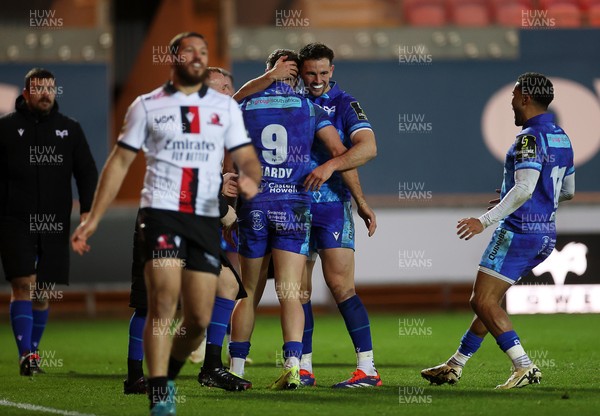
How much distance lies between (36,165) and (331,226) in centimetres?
292

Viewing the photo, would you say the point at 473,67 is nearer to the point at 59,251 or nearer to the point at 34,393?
the point at 59,251

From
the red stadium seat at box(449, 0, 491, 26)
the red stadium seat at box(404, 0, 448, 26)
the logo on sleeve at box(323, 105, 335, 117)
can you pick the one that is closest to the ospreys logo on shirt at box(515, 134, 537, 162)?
the logo on sleeve at box(323, 105, 335, 117)

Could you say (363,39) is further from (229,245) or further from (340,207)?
(340,207)

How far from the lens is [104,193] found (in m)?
6.24

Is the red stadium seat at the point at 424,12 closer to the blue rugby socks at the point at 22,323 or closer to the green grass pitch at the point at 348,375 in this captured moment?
the green grass pitch at the point at 348,375

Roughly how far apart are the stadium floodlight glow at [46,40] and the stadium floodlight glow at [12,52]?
37 cm

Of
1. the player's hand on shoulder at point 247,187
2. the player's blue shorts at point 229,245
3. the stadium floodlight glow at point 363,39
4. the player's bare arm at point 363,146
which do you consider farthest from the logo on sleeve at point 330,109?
the stadium floodlight glow at point 363,39

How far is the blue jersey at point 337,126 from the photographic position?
8391 millimetres

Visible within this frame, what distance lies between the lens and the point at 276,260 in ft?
26.2

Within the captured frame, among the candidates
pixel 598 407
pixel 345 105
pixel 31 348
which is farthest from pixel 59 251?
pixel 598 407

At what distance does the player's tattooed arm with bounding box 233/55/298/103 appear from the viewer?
26.5ft

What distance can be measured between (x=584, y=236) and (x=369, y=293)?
3.91 meters

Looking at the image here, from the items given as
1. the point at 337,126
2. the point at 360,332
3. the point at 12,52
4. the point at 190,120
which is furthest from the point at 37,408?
the point at 12,52

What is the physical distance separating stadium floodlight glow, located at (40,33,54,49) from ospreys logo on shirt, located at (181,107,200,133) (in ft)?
37.4
